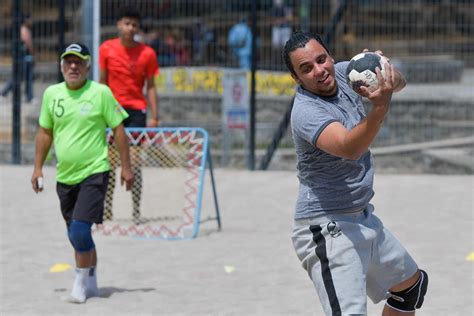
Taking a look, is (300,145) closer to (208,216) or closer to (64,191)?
(64,191)

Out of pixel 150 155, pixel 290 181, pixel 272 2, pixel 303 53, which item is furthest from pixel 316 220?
pixel 272 2

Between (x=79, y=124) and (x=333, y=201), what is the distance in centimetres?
286

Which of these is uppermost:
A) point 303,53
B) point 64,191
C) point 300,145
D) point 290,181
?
point 303,53

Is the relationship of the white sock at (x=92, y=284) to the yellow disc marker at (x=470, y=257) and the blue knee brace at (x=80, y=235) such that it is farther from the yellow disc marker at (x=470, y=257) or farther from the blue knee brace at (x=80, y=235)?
the yellow disc marker at (x=470, y=257)

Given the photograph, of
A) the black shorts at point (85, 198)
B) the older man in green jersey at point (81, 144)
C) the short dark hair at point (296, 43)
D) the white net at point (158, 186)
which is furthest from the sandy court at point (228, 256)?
the short dark hair at point (296, 43)

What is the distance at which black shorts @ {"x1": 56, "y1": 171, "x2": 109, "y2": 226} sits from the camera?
759 centimetres

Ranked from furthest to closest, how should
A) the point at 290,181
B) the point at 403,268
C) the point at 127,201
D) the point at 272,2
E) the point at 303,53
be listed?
the point at 272,2
the point at 290,181
the point at 127,201
the point at 403,268
the point at 303,53

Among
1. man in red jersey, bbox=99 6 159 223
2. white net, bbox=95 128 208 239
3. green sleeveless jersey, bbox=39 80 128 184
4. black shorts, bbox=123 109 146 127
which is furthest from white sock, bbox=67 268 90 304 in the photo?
black shorts, bbox=123 109 146 127

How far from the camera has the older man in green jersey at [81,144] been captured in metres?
7.64

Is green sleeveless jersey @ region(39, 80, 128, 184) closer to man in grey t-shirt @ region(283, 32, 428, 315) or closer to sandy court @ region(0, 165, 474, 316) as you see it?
sandy court @ region(0, 165, 474, 316)

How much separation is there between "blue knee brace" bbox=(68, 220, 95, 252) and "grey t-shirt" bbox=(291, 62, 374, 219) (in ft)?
7.98

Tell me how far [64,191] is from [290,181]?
209 inches

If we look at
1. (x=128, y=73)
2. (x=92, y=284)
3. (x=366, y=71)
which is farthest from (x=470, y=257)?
(x=366, y=71)

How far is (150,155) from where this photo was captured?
10625 mm
